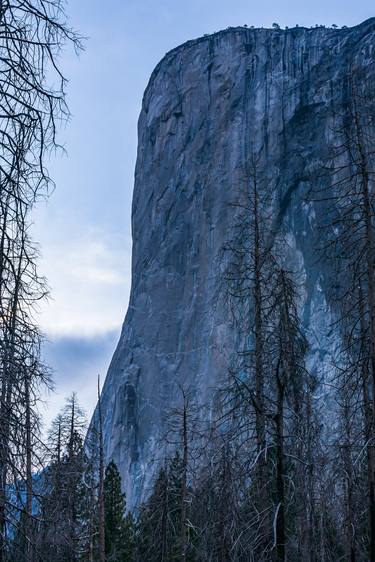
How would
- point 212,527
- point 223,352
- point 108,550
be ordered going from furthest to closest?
point 223,352
point 108,550
point 212,527

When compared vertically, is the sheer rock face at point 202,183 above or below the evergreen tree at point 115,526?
above

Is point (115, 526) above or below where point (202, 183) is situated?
below

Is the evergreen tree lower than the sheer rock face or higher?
lower

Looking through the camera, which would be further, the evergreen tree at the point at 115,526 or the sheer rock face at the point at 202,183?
the sheer rock face at the point at 202,183

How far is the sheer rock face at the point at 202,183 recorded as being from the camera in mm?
75188

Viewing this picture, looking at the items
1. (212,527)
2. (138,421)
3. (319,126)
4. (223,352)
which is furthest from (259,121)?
(212,527)

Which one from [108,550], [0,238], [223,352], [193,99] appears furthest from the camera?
[193,99]

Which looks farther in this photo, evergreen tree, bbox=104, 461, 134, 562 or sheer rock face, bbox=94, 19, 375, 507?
sheer rock face, bbox=94, 19, 375, 507

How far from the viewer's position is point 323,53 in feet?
279

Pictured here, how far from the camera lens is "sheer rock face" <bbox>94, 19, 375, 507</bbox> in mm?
75188

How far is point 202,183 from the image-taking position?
87750 mm

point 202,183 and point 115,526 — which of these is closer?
point 115,526

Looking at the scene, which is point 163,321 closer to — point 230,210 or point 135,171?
point 230,210

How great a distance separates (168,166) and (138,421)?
100 ft
